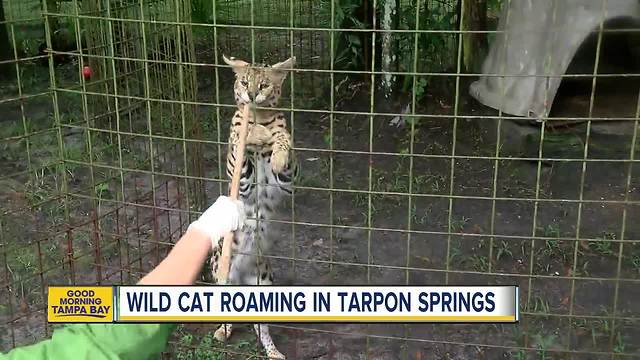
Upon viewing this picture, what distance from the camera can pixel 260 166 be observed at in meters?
4.47

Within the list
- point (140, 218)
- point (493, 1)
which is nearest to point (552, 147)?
point (493, 1)

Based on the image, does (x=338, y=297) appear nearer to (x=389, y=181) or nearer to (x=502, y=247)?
(x=502, y=247)

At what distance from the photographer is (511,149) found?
6699mm

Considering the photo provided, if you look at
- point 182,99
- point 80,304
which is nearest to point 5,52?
point 182,99

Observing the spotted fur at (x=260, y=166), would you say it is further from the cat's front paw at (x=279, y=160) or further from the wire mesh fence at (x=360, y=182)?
the wire mesh fence at (x=360, y=182)

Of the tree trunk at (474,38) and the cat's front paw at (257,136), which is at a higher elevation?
the tree trunk at (474,38)

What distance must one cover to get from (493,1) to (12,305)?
5.38 meters

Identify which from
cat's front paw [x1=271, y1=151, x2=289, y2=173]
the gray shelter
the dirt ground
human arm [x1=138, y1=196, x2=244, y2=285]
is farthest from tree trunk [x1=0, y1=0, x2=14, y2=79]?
human arm [x1=138, y1=196, x2=244, y2=285]

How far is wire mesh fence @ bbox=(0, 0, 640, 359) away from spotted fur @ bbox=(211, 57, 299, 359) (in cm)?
17

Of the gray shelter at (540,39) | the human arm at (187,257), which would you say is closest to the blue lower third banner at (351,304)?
the human arm at (187,257)

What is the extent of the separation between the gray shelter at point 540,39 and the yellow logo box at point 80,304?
11.4 feet

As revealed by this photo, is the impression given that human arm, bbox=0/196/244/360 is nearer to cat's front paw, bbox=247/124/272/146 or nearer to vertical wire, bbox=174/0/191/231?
vertical wire, bbox=174/0/191/231

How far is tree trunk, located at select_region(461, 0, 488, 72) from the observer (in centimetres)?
766

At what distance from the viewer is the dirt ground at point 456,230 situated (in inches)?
170
